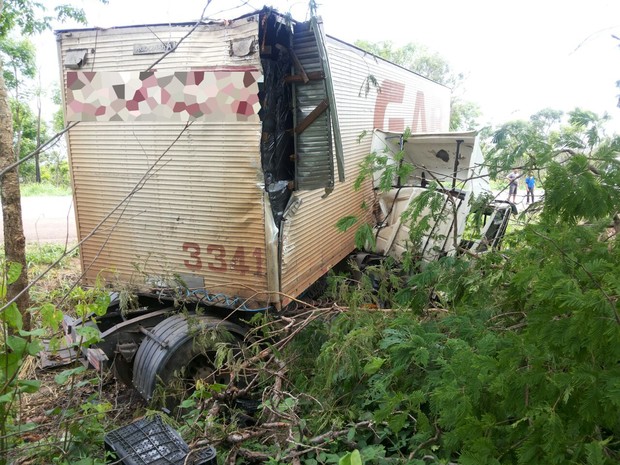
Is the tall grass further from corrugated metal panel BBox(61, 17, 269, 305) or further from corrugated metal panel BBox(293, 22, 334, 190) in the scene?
corrugated metal panel BBox(293, 22, 334, 190)

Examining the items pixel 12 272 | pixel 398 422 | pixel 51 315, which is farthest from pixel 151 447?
pixel 398 422

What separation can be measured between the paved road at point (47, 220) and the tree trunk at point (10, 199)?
262 cm

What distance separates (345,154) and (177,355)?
3280 mm

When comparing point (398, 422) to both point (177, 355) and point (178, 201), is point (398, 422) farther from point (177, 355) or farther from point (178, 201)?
point (178, 201)

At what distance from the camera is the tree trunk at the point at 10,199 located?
4.37m

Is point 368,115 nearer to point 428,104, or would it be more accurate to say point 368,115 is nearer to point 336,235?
point 336,235

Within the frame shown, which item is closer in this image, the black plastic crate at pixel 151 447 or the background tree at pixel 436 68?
the black plastic crate at pixel 151 447

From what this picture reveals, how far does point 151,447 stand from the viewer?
2.25m

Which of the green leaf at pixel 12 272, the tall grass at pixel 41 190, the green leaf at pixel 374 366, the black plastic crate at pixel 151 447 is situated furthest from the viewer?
the tall grass at pixel 41 190

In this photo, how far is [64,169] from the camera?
20078 mm

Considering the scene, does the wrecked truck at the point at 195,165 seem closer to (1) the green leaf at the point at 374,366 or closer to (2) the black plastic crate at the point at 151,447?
(2) the black plastic crate at the point at 151,447

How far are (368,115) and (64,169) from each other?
18.4 metres

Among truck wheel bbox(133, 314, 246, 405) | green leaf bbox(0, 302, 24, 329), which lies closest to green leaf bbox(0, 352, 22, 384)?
green leaf bbox(0, 302, 24, 329)

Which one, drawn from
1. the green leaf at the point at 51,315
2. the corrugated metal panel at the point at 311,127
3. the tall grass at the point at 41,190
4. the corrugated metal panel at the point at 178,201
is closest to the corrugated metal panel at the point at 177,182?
the corrugated metal panel at the point at 178,201
